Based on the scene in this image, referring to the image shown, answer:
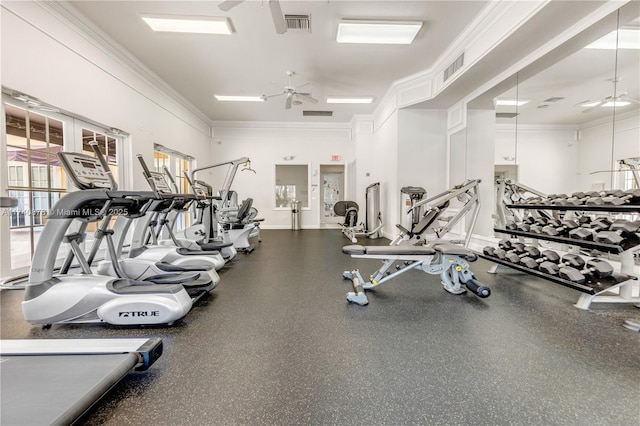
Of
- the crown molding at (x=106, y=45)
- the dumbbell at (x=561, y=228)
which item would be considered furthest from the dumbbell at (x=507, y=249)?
the crown molding at (x=106, y=45)

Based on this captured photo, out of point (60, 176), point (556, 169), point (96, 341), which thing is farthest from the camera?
point (556, 169)

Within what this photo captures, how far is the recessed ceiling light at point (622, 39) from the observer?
2717 millimetres

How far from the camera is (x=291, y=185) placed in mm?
9133

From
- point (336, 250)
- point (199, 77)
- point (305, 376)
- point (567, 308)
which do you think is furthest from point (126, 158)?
point (567, 308)

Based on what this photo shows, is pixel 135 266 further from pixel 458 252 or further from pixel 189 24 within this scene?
pixel 189 24

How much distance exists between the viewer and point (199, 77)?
5445mm

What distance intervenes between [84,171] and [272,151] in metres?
6.90

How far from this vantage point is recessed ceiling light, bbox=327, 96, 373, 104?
21.5 feet

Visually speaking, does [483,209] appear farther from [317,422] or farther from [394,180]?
[317,422]

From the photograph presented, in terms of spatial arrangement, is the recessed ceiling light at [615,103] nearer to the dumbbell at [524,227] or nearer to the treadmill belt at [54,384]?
the dumbbell at [524,227]

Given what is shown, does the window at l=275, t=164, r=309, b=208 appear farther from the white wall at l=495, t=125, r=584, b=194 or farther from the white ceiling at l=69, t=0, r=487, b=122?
the white wall at l=495, t=125, r=584, b=194

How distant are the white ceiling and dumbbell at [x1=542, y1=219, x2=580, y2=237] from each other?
9.49 feet

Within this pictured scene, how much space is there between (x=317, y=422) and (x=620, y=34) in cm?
450

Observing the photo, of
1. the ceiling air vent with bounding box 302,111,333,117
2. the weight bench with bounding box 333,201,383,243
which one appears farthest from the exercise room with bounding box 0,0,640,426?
the ceiling air vent with bounding box 302,111,333,117
